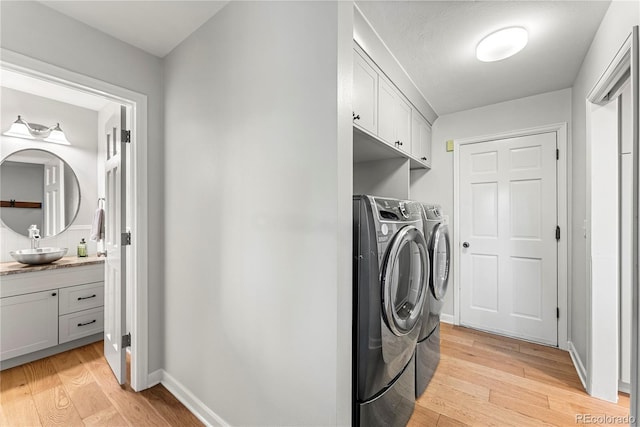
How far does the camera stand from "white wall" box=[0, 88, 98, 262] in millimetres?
2473

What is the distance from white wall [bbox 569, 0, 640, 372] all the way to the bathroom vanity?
4.19 metres

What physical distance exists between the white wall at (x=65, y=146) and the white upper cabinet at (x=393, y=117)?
10.6 feet

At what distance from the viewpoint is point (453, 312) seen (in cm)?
308

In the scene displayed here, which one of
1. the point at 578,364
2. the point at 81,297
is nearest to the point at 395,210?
the point at 578,364

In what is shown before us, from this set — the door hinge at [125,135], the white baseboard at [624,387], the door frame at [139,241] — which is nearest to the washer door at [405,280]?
the white baseboard at [624,387]

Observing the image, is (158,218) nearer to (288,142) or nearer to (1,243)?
(288,142)

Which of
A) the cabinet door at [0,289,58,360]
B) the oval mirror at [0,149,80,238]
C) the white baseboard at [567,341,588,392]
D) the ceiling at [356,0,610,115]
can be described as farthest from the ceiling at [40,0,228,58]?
the white baseboard at [567,341,588,392]

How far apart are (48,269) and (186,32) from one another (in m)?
2.31

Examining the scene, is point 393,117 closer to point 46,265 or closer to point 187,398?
point 187,398

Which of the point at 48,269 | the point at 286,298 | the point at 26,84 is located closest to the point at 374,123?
the point at 286,298

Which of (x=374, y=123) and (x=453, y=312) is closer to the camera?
(x=374, y=123)

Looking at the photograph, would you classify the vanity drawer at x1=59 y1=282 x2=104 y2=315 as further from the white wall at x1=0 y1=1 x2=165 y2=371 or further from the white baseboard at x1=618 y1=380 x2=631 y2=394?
the white baseboard at x1=618 y1=380 x2=631 y2=394

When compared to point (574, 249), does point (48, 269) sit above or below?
below

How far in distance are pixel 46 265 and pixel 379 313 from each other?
2.92 meters
